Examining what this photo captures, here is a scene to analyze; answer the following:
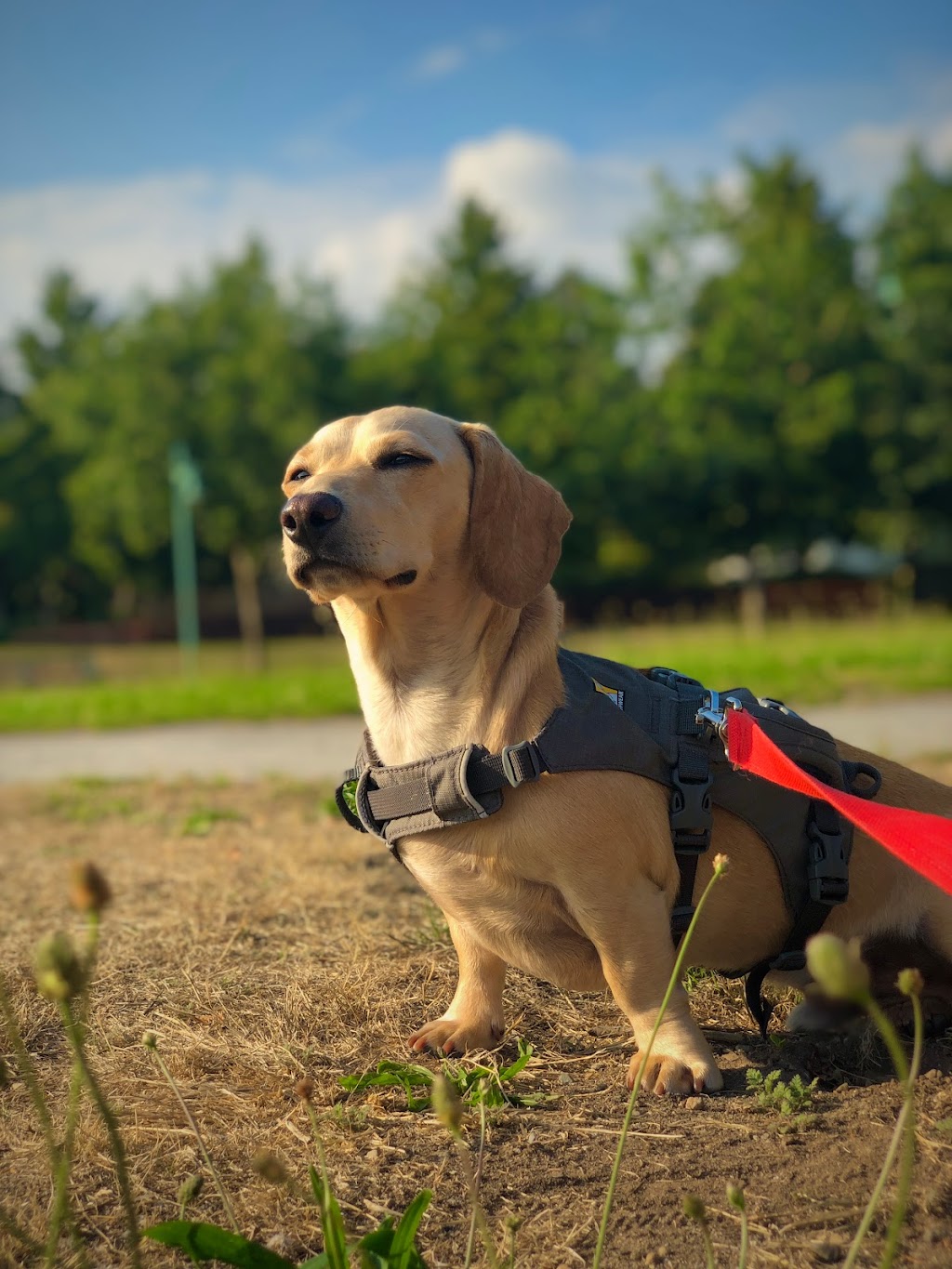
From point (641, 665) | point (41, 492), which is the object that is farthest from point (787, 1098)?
point (41, 492)

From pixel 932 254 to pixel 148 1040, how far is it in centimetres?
4163

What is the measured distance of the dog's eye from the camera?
9.48ft

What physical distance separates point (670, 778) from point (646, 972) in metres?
0.46

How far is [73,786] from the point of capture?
7.79 m

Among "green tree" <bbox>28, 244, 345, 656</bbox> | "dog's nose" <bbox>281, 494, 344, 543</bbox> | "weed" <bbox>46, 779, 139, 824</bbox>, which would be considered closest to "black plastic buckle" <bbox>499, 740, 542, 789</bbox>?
"dog's nose" <bbox>281, 494, 344, 543</bbox>

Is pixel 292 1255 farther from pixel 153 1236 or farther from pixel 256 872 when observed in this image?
pixel 256 872

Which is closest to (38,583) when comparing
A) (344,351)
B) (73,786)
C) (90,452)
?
(90,452)

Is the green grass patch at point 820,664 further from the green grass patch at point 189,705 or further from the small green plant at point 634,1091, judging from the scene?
the small green plant at point 634,1091

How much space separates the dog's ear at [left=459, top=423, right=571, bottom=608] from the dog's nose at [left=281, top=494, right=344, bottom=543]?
367mm

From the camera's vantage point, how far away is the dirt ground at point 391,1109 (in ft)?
6.73

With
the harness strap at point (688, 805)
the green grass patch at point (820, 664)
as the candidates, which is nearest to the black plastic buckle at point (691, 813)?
the harness strap at point (688, 805)

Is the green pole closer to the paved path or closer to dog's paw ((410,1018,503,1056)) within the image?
the paved path

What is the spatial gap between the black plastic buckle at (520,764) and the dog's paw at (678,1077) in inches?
28.0

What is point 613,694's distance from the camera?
2805mm
